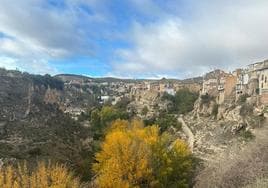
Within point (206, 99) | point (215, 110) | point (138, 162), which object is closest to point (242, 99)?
point (215, 110)

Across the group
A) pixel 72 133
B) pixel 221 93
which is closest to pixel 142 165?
pixel 72 133

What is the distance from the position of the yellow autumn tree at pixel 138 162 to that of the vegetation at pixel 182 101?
56040 millimetres

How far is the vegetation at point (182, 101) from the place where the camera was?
9700 cm

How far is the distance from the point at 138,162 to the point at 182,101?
231 ft

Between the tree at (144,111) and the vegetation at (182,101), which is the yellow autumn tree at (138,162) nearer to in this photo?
the vegetation at (182,101)

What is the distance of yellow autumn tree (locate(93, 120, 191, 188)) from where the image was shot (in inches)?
1346

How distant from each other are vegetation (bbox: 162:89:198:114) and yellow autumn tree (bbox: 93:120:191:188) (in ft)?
184

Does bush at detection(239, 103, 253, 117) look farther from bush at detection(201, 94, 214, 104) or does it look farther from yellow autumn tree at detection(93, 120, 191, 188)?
yellow autumn tree at detection(93, 120, 191, 188)

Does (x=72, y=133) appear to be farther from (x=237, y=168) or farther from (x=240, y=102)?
(x=237, y=168)

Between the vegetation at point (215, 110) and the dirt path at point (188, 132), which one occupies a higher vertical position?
the vegetation at point (215, 110)

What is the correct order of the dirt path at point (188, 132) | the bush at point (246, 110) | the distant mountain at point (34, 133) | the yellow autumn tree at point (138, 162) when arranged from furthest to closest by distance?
1. the bush at point (246, 110)
2. the dirt path at point (188, 132)
3. the distant mountain at point (34, 133)
4. the yellow autumn tree at point (138, 162)

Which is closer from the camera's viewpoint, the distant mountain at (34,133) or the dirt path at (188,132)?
the distant mountain at (34,133)

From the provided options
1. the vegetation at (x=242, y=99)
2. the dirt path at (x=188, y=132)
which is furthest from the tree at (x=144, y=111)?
the vegetation at (x=242, y=99)

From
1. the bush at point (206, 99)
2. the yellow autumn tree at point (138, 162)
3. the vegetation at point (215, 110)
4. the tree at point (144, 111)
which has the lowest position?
the yellow autumn tree at point (138, 162)
